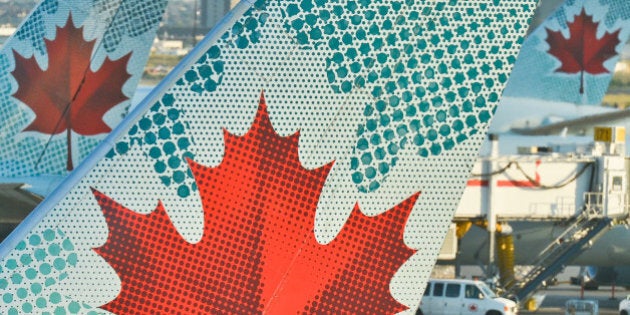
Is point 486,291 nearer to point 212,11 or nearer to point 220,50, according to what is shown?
point 220,50

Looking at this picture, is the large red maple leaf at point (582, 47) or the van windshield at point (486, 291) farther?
the large red maple leaf at point (582, 47)

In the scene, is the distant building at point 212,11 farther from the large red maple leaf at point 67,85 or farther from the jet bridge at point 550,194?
the large red maple leaf at point 67,85

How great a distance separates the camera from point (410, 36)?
23.2 feet

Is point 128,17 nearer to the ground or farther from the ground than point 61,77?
farther from the ground

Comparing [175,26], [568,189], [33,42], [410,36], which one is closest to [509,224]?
[568,189]

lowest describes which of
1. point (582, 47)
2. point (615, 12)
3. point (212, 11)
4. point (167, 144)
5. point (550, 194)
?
point (212, 11)

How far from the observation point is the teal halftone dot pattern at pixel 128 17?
17.4m

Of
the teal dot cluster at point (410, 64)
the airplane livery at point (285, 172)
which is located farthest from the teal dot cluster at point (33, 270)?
the teal dot cluster at point (410, 64)

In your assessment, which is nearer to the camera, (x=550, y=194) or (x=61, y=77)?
(x=61, y=77)

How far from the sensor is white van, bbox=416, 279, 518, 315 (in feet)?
83.7

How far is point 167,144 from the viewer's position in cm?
692

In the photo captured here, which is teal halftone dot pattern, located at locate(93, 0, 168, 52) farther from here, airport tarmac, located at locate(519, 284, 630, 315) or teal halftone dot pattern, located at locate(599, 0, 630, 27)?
teal halftone dot pattern, located at locate(599, 0, 630, 27)

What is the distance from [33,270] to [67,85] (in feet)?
37.6

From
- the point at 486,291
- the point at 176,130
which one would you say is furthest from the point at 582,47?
the point at 176,130
